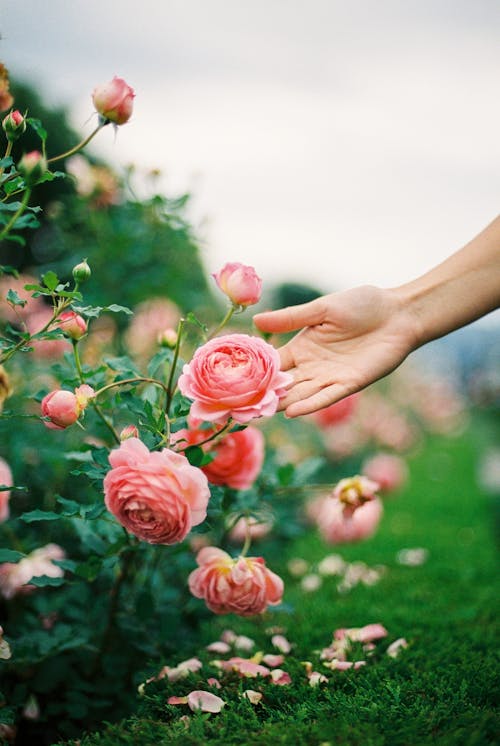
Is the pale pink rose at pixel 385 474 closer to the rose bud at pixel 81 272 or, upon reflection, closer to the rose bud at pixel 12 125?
the rose bud at pixel 81 272

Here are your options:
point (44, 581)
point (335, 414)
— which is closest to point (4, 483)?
point (44, 581)

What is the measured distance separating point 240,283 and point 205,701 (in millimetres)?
812

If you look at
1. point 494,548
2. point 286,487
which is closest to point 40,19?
point 286,487

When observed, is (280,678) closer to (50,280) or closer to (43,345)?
(50,280)

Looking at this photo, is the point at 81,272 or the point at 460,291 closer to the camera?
the point at 81,272

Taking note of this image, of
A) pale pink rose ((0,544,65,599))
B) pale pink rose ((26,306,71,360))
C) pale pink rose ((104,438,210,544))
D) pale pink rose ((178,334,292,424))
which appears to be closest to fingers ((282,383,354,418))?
pale pink rose ((178,334,292,424))

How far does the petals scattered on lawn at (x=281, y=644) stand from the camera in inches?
61.9

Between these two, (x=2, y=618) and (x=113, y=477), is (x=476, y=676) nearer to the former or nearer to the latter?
(x=113, y=477)

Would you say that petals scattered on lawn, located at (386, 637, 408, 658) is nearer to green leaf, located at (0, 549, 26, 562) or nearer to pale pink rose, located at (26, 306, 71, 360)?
green leaf, located at (0, 549, 26, 562)

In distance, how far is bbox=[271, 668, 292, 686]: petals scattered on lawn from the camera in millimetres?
1302

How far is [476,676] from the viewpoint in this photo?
132 centimetres

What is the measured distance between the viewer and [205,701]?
46.4 inches

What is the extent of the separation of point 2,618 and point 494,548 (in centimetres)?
244

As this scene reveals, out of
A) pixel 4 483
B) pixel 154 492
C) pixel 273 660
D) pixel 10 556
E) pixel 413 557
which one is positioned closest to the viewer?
pixel 154 492
